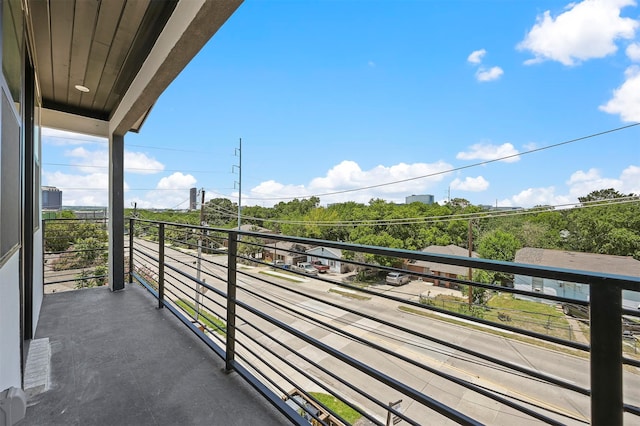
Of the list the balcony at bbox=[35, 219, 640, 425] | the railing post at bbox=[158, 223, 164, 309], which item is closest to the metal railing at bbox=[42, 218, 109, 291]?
the balcony at bbox=[35, 219, 640, 425]

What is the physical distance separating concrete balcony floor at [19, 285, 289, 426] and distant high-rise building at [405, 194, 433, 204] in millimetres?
25056

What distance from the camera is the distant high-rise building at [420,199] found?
83.7 ft

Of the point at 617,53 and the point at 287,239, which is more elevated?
the point at 617,53

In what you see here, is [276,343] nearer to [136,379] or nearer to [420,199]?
[136,379]

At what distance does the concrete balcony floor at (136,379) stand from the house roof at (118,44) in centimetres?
193

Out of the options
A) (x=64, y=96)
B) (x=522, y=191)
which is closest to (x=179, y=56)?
(x=64, y=96)

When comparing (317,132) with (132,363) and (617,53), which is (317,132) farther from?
(132,363)

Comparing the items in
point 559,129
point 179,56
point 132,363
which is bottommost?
point 132,363

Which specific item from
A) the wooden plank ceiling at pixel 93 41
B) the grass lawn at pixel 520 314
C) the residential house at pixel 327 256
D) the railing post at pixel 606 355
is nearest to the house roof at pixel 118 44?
the wooden plank ceiling at pixel 93 41

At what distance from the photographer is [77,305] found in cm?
291

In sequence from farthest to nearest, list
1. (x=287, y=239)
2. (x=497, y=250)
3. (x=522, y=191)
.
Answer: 1. (x=522, y=191)
2. (x=497, y=250)
3. (x=287, y=239)

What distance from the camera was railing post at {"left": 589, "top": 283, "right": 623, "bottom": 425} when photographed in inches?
23.1

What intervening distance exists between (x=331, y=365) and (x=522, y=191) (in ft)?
82.6

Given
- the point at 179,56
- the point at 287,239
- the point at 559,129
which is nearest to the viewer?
the point at 287,239
